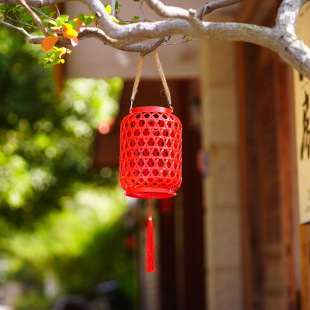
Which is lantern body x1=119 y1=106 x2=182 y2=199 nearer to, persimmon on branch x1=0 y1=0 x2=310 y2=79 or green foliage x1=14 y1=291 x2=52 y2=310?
persimmon on branch x1=0 y1=0 x2=310 y2=79

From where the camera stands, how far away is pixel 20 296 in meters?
37.7

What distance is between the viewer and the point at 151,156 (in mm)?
2758

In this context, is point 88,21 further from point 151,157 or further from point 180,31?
point 151,157

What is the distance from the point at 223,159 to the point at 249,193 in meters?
0.49

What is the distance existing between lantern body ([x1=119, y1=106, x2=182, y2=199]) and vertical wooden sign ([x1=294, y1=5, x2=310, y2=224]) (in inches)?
40.4

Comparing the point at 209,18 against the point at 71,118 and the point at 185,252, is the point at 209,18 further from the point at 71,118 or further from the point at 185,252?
the point at 71,118

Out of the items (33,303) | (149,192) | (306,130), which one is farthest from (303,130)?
(33,303)

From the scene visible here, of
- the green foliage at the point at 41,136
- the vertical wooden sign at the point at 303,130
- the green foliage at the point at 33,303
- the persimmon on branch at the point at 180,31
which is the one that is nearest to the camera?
the persimmon on branch at the point at 180,31

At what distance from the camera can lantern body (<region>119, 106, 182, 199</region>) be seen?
2.76 metres

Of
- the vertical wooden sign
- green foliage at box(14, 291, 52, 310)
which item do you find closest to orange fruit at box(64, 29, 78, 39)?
the vertical wooden sign

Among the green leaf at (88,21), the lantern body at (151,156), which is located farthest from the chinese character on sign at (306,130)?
the green leaf at (88,21)

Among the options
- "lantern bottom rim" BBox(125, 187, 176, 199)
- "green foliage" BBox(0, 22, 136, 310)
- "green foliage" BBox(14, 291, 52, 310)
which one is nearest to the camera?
"lantern bottom rim" BBox(125, 187, 176, 199)

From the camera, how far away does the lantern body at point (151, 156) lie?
276 centimetres

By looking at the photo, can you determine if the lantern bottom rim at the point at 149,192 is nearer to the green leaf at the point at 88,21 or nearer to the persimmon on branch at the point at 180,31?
the persimmon on branch at the point at 180,31
